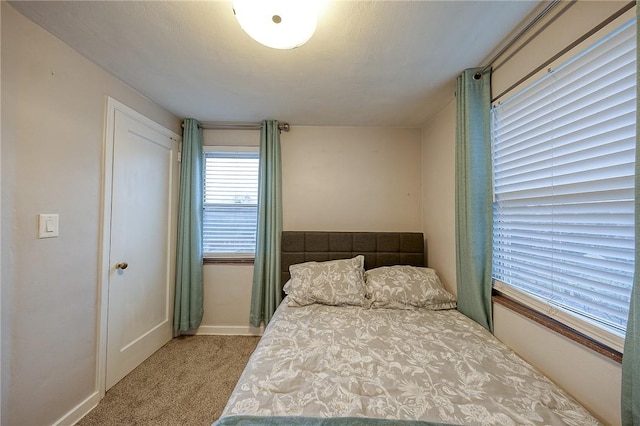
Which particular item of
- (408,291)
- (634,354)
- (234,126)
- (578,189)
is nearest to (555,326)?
(634,354)

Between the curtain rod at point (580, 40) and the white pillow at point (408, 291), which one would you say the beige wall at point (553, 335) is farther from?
the white pillow at point (408, 291)

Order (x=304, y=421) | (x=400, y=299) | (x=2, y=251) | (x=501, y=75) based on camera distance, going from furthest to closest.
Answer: (x=400, y=299) < (x=501, y=75) < (x=2, y=251) < (x=304, y=421)

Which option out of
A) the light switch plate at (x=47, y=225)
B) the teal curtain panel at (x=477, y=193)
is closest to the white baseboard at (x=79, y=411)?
the light switch plate at (x=47, y=225)

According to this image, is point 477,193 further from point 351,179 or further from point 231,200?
point 231,200

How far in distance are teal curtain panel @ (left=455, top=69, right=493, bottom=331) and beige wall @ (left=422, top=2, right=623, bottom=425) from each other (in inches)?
3.7

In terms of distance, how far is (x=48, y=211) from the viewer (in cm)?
131

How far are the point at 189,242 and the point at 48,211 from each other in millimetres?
1197

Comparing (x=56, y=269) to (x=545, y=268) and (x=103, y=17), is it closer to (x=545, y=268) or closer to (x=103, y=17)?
(x=103, y=17)

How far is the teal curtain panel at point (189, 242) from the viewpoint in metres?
2.41

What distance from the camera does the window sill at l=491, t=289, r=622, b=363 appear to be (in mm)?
877

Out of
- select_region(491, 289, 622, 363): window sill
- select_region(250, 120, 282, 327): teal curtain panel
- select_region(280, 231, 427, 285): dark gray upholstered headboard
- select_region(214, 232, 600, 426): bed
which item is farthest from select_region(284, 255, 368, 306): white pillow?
select_region(491, 289, 622, 363): window sill

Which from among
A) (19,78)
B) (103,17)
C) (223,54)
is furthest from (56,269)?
(223,54)

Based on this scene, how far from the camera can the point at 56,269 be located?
135 cm

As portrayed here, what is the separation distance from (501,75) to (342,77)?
3.37 ft
